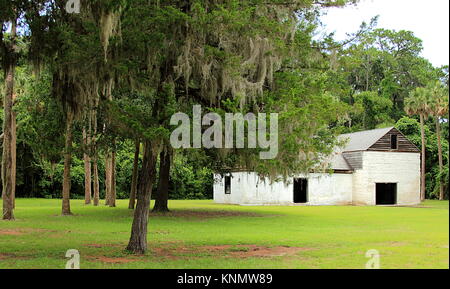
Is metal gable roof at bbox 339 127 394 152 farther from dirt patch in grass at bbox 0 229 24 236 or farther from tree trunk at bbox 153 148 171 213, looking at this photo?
dirt patch in grass at bbox 0 229 24 236

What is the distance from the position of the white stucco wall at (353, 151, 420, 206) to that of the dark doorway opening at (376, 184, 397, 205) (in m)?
1.02

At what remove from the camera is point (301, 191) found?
38344 mm

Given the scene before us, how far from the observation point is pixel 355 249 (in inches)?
478

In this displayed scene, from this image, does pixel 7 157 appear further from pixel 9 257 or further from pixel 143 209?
pixel 143 209

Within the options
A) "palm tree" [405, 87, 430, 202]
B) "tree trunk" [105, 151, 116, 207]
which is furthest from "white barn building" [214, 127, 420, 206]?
"tree trunk" [105, 151, 116, 207]

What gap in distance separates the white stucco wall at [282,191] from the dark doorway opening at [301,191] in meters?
0.55

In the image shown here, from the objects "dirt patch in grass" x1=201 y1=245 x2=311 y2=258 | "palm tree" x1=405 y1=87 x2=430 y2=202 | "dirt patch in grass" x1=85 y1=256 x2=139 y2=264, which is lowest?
"dirt patch in grass" x1=201 y1=245 x2=311 y2=258

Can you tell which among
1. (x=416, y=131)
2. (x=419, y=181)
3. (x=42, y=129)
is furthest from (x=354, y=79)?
(x=42, y=129)

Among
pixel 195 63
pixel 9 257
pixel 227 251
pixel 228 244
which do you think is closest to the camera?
pixel 195 63

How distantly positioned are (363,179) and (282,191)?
6404 mm

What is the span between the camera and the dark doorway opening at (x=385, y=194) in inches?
1555

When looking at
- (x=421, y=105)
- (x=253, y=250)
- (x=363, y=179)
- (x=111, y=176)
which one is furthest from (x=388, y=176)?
(x=253, y=250)

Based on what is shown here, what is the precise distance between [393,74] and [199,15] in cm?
4873

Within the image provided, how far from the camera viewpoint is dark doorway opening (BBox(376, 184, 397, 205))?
39500 mm
